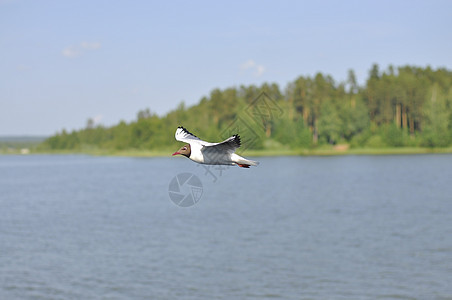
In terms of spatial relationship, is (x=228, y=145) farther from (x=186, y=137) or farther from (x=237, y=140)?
(x=186, y=137)

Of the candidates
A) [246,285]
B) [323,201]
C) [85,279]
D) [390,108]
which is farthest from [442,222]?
[390,108]

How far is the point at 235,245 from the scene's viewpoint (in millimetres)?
63844

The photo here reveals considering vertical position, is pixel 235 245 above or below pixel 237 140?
below

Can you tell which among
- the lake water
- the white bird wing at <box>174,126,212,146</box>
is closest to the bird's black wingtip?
the white bird wing at <box>174,126,212,146</box>

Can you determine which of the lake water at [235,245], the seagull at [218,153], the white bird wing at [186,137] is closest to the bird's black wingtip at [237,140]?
the seagull at [218,153]

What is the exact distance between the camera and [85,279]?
53031mm

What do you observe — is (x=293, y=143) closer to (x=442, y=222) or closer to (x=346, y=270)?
(x=442, y=222)

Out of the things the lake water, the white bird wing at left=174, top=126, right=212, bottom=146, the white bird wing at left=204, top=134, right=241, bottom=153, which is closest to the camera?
the white bird wing at left=204, top=134, right=241, bottom=153

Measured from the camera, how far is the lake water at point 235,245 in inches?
1964

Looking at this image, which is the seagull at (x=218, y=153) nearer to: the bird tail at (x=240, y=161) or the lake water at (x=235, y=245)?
the bird tail at (x=240, y=161)

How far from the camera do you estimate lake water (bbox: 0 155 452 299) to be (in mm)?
49875

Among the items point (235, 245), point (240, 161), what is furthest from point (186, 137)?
point (235, 245)

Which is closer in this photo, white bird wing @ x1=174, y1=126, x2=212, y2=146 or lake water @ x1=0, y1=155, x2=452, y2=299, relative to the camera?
white bird wing @ x1=174, y1=126, x2=212, y2=146

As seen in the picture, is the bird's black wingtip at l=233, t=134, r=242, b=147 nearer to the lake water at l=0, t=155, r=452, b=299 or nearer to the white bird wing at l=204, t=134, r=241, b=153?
A: the white bird wing at l=204, t=134, r=241, b=153
